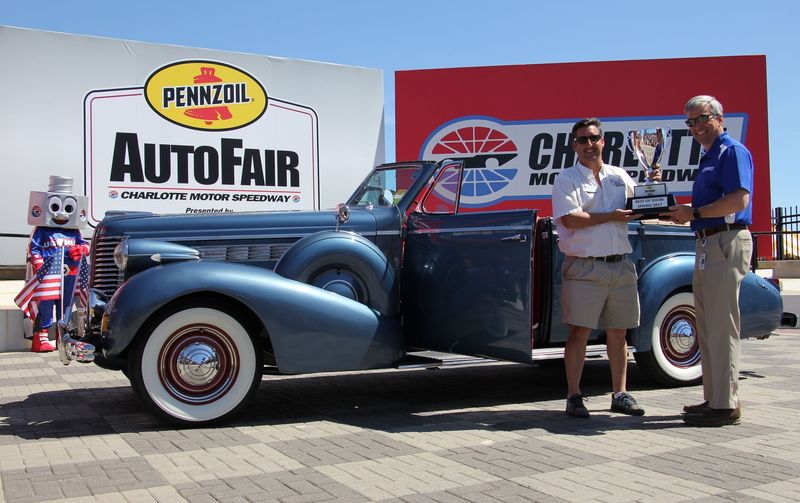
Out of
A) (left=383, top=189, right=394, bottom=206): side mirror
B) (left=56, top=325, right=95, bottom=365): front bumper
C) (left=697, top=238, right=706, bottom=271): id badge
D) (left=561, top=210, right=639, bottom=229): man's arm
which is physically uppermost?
(left=383, top=189, right=394, bottom=206): side mirror

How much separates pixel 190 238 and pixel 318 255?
37.7 inches

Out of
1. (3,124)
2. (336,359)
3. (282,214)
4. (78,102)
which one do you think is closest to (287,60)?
(78,102)

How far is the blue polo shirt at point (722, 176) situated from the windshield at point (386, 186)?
2172mm

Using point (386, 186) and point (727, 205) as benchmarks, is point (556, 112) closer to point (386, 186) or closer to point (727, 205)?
point (386, 186)

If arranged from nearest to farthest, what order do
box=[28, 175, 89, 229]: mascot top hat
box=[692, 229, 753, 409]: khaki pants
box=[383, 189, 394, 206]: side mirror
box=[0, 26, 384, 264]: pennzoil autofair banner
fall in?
box=[692, 229, 753, 409]: khaki pants, box=[383, 189, 394, 206]: side mirror, box=[28, 175, 89, 229]: mascot top hat, box=[0, 26, 384, 264]: pennzoil autofair banner

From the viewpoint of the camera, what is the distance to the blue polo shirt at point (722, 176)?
4.47 m

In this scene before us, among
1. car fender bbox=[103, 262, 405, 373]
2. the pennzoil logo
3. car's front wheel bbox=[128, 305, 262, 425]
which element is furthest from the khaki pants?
the pennzoil logo

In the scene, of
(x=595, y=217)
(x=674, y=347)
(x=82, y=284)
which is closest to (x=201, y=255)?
(x=82, y=284)

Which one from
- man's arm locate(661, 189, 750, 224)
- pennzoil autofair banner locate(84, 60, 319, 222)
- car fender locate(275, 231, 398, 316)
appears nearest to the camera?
man's arm locate(661, 189, 750, 224)

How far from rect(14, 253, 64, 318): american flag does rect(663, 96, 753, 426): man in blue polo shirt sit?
24.4 ft

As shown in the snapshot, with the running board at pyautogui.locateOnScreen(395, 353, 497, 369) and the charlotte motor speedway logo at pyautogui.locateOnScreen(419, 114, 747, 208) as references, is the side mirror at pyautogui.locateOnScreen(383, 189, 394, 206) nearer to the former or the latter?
the running board at pyautogui.locateOnScreen(395, 353, 497, 369)

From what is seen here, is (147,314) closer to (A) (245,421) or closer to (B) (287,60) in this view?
(A) (245,421)

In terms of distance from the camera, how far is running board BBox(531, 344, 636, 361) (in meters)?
5.25

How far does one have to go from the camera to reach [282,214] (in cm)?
561
